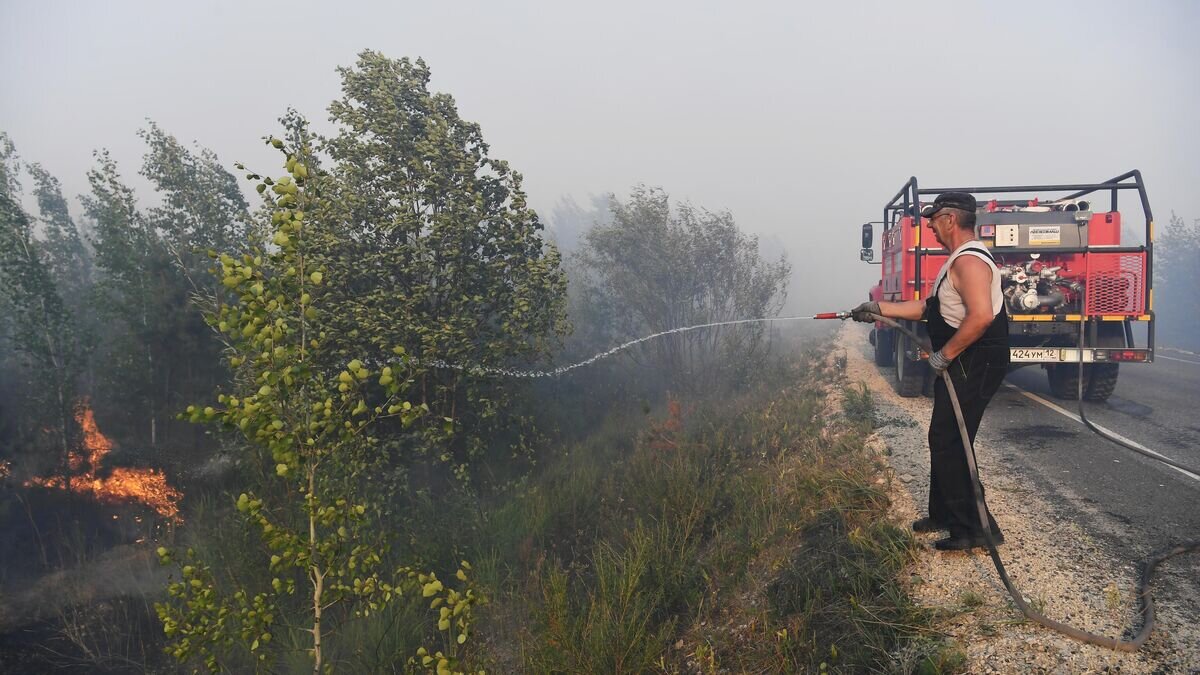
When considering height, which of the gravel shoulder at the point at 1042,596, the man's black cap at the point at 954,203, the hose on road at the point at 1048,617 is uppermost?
the man's black cap at the point at 954,203

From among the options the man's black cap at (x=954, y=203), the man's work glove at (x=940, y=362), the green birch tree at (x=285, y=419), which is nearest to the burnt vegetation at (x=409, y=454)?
the green birch tree at (x=285, y=419)

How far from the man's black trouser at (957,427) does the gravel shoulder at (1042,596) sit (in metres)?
0.26

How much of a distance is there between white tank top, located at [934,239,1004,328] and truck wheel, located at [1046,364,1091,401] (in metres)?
6.69

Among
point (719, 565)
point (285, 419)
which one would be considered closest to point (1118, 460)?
point (719, 565)

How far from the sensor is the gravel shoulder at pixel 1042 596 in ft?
8.95

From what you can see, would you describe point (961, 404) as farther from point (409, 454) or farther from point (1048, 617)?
point (409, 454)

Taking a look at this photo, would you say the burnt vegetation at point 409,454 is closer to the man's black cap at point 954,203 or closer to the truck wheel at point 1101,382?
the man's black cap at point 954,203

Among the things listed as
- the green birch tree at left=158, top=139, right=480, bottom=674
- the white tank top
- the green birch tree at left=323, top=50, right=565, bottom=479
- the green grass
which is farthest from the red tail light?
the green birch tree at left=158, top=139, right=480, bottom=674

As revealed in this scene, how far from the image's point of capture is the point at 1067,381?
854cm

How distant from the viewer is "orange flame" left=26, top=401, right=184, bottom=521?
462 inches

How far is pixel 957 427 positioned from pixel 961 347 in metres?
0.53

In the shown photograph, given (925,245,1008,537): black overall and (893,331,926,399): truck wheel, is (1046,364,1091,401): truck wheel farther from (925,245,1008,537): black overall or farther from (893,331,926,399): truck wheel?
(925,245,1008,537): black overall

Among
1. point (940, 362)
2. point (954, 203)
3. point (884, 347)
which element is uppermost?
point (954, 203)

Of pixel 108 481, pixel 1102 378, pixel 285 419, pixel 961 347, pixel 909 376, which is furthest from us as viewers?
pixel 108 481
